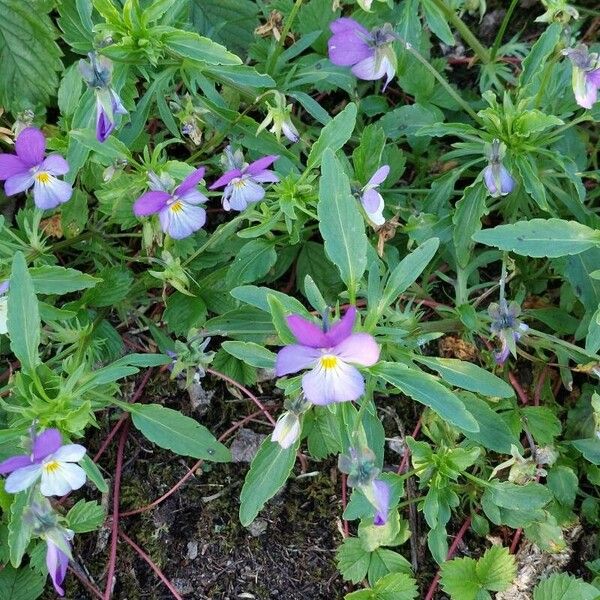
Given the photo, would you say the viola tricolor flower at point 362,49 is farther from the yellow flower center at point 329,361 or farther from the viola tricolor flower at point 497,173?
the yellow flower center at point 329,361

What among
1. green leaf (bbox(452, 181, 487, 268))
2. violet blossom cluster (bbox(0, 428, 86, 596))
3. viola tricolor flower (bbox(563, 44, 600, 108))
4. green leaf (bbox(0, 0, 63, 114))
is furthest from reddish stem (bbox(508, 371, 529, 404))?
green leaf (bbox(0, 0, 63, 114))

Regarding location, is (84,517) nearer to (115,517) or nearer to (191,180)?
(115,517)

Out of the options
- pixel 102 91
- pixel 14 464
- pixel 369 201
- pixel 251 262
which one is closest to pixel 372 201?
pixel 369 201

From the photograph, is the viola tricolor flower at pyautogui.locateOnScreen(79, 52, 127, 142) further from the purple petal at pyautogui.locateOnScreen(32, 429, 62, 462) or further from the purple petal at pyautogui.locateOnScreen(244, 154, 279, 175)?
the purple petal at pyautogui.locateOnScreen(32, 429, 62, 462)

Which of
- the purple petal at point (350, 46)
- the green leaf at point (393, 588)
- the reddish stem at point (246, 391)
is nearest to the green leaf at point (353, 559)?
the green leaf at point (393, 588)

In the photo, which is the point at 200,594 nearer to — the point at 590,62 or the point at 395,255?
the point at 395,255

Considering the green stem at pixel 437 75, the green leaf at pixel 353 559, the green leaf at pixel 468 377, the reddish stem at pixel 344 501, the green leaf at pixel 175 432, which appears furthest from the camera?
the reddish stem at pixel 344 501
